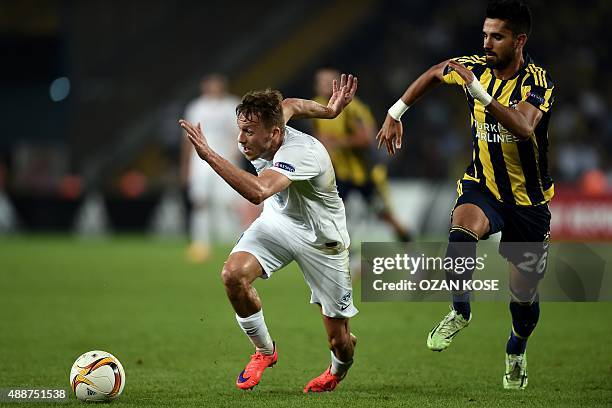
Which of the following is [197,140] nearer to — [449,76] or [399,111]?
[399,111]

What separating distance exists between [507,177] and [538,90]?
578 mm

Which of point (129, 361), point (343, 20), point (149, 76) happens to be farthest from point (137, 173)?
point (129, 361)

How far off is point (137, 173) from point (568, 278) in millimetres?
13902

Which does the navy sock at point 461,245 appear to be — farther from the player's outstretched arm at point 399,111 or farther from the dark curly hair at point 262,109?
the dark curly hair at point 262,109

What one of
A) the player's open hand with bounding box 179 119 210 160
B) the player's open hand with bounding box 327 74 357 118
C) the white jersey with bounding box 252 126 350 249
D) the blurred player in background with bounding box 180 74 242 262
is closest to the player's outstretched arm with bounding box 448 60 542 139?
the player's open hand with bounding box 327 74 357 118

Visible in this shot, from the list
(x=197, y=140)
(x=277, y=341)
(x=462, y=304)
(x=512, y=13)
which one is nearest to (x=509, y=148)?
(x=512, y=13)

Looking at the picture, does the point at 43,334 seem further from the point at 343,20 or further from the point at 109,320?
the point at 343,20

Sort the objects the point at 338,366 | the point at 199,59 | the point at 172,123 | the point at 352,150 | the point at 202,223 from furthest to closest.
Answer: the point at 199,59 → the point at 172,123 → the point at 202,223 → the point at 352,150 → the point at 338,366

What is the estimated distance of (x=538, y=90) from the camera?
6.02 m

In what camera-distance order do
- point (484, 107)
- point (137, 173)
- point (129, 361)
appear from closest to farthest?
point (484, 107) < point (129, 361) < point (137, 173)

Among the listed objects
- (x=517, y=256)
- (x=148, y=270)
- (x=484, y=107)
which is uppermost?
(x=484, y=107)

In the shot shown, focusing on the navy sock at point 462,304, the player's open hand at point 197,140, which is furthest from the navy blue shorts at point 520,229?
the player's open hand at point 197,140

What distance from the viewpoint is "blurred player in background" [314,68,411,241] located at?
1151 cm

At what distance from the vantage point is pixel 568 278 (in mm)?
11070
